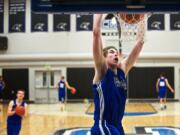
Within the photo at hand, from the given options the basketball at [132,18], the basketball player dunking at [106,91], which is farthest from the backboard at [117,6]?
the basketball player dunking at [106,91]

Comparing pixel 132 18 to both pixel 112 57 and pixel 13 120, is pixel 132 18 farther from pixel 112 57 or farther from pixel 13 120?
pixel 13 120

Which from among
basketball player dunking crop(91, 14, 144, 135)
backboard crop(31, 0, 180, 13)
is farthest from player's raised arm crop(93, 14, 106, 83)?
backboard crop(31, 0, 180, 13)

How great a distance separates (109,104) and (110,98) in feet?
0.21

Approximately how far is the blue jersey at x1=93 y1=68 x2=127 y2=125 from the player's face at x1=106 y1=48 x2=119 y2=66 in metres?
0.09

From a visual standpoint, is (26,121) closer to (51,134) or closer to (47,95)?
(51,134)

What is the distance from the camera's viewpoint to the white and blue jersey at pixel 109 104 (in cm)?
421

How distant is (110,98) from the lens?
4215mm

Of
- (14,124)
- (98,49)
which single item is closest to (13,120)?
(14,124)

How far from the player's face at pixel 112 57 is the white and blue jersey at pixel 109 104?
0.09 m

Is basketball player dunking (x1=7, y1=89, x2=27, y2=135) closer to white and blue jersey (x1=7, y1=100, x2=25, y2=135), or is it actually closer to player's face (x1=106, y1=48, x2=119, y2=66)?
white and blue jersey (x1=7, y1=100, x2=25, y2=135)

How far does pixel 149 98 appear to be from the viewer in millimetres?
26234

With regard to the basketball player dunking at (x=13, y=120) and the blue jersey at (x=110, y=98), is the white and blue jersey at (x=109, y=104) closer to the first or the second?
the blue jersey at (x=110, y=98)

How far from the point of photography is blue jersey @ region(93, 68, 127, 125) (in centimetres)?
421

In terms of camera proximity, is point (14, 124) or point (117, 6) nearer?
point (117, 6)
